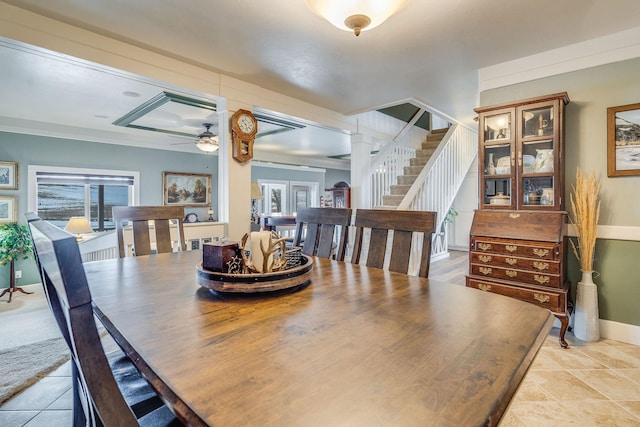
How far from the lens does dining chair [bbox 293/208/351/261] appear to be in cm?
Answer: 204

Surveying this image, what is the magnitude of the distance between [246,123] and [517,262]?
2961 millimetres

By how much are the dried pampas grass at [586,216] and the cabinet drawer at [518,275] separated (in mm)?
363

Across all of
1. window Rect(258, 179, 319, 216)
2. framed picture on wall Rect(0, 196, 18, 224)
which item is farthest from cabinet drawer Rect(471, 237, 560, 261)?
window Rect(258, 179, 319, 216)

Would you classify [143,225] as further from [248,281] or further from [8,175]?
[8,175]

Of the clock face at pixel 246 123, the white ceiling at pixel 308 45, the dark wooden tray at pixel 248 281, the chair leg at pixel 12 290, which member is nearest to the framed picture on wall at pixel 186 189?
the white ceiling at pixel 308 45

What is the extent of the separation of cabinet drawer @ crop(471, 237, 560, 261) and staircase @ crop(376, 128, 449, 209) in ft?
6.69

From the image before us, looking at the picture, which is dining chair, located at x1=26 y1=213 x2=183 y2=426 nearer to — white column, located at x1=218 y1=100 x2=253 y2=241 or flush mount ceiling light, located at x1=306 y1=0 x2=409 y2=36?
flush mount ceiling light, located at x1=306 y1=0 x2=409 y2=36

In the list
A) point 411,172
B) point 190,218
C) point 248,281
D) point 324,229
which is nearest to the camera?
point 248,281

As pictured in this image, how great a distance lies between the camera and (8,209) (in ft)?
15.1

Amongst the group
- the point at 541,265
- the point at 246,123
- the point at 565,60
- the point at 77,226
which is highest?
the point at 565,60

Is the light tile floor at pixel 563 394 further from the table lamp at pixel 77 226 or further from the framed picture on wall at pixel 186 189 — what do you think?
the framed picture on wall at pixel 186 189

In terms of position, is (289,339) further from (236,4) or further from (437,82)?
(437,82)

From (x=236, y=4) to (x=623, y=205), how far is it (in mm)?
3350

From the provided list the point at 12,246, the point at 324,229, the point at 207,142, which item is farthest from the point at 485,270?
the point at 12,246
